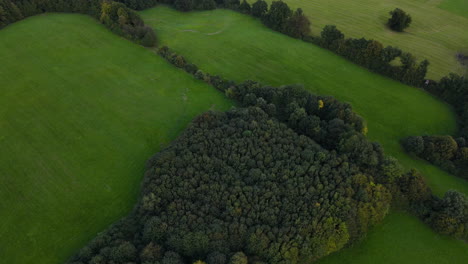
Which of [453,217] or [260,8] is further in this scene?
[260,8]

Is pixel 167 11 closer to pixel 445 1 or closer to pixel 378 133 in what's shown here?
pixel 378 133

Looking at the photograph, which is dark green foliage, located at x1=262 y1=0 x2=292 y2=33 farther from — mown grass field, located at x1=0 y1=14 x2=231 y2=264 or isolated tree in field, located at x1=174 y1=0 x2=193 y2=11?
mown grass field, located at x1=0 y1=14 x2=231 y2=264

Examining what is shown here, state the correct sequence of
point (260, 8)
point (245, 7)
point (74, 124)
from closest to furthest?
point (74, 124) < point (260, 8) < point (245, 7)

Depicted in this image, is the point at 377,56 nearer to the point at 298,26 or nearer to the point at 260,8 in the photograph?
the point at 298,26

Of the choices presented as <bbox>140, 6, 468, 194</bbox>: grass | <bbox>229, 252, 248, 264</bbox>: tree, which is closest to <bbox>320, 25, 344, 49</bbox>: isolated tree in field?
<bbox>140, 6, 468, 194</bbox>: grass

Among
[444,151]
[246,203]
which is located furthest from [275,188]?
[444,151]

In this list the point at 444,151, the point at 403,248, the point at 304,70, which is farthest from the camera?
the point at 304,70
